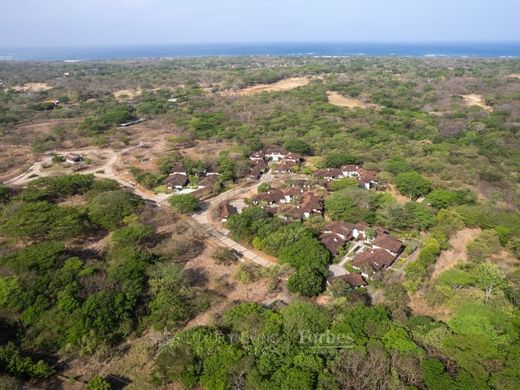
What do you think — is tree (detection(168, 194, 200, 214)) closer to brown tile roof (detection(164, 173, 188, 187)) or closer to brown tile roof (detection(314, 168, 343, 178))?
brown tile roof (detection(164, 173, 188, 187))

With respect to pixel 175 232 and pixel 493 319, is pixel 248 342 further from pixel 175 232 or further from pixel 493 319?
pixel 175 232

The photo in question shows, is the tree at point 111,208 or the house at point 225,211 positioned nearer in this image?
the tree at point 111,208

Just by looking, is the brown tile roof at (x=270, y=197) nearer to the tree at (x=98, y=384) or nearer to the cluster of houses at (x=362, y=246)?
the cluster of houses at (x=362, y=246)

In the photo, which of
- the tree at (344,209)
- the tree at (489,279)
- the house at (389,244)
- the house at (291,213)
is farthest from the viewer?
the house at (291,213)

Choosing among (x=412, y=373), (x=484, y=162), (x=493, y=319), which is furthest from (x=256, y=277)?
(x=484, y=162)

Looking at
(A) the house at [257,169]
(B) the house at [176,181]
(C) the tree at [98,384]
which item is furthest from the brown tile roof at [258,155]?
(C) the tree at [98,384]
